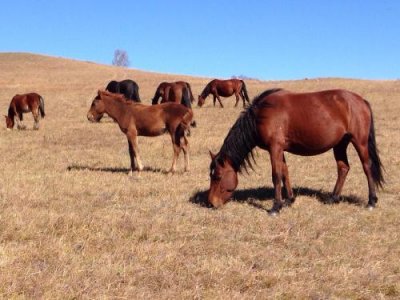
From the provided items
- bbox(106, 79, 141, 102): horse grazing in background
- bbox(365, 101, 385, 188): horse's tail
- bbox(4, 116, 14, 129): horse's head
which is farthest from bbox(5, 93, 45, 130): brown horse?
bbox(365, 101, 385, 188): horse's tail

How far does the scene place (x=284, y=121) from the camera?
8.34 m

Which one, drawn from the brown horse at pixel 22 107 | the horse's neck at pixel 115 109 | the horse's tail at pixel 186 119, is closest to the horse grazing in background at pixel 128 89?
the brown horse at pixel 22 107

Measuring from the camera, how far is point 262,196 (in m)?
9.25

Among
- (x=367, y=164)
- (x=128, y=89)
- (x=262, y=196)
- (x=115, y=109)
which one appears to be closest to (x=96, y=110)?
(x=115, y=109)

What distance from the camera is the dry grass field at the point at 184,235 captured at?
4.73 metres

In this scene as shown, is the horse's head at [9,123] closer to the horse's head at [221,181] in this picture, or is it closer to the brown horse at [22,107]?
the brown horse at [22,107]

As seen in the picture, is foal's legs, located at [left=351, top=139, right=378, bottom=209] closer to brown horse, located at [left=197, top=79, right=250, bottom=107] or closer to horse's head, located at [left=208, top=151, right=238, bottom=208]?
horse's head, located at [left=208, top=151, right=238, bottom=208]

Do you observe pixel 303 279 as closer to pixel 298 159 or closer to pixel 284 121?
pixel 284 121

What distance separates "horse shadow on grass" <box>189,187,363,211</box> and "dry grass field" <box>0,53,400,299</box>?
56 millimetres

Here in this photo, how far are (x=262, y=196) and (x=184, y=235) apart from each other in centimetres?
320

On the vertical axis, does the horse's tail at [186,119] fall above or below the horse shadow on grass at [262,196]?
above

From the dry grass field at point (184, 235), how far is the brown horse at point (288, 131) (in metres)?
0.54

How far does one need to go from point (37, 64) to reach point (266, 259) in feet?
241

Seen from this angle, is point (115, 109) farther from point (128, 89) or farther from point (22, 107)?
point (128, 89)
